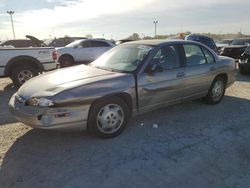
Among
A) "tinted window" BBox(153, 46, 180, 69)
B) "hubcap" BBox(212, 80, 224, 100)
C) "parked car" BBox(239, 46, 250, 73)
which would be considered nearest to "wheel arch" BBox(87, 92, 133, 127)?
"tinted window" BBox(153, 46, 180, 69)

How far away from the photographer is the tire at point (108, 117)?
163 inches

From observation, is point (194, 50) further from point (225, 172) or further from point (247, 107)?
point (225, 172)

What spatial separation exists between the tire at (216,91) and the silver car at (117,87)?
0.07m

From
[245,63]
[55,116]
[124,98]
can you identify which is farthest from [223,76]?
[245,63]

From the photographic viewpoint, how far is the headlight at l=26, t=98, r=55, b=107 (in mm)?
3805

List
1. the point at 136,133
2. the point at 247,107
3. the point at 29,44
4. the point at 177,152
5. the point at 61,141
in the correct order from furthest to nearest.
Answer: the point at 29,44
the point at 247,107
the point at 136,133
the point at 61,141
the point at 177,152

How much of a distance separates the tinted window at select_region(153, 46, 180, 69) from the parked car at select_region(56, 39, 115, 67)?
342 inches

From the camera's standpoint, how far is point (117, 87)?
4254 millimetres

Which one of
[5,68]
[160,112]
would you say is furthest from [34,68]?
[160,112]

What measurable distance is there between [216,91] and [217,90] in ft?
0.16

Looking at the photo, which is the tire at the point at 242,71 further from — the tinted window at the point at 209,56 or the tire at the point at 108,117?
the tire at the point at 108,117

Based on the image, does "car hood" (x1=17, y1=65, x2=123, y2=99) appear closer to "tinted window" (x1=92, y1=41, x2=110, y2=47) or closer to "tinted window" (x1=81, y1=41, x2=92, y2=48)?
"tinted window" (x1=81, y1=41, x2=92, y2=48)

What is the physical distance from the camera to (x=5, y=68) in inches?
319

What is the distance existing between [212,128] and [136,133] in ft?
4.65
